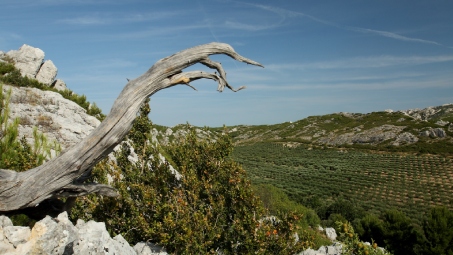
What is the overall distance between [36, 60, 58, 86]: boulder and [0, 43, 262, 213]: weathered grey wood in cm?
2150

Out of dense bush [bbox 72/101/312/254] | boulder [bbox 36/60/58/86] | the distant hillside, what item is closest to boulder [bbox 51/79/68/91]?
boulder [bbox 36/60/58/86]

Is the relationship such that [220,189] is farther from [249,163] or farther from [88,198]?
[249,163]

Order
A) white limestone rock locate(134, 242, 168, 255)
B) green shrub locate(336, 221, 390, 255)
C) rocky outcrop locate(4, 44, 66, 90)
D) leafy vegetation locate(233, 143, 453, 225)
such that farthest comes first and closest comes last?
leafy vegetation locate(233, 143, 453, 225) < rocky outcrop locate(4, 44, 66, 90) < green shrub locate(336, 221, 390, 255) < white limestone rock locate(134, 242, 168, 255)

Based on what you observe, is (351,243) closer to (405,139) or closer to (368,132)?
(405,139)

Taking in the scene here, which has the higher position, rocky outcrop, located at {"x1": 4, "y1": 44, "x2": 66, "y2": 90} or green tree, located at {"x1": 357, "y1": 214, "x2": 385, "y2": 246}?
rocky outcrop, located at {"x1": 4, "y1": 44, "x2": 66, "y2": 90}

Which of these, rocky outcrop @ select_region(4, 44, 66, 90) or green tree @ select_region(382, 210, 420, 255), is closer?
rocky outcrop @ select_region(4, 44, 66, 90)

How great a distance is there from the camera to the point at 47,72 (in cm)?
2533

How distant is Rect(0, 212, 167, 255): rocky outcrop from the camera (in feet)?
16.2

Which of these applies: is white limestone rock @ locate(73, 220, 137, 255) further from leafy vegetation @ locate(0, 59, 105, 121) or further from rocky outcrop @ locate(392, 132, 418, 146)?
rocky outcrop @ locate(392, 132, 418, 146)

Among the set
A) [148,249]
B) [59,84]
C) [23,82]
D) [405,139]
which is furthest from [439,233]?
[405,139]

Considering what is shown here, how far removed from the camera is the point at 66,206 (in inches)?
278

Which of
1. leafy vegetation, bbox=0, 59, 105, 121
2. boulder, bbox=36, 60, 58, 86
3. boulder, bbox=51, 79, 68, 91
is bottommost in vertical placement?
leafy vegetation, bbox=0, 59, 105, 121

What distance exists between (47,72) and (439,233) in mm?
34202

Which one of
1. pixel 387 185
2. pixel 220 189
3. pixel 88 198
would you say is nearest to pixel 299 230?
pixel 220 189
